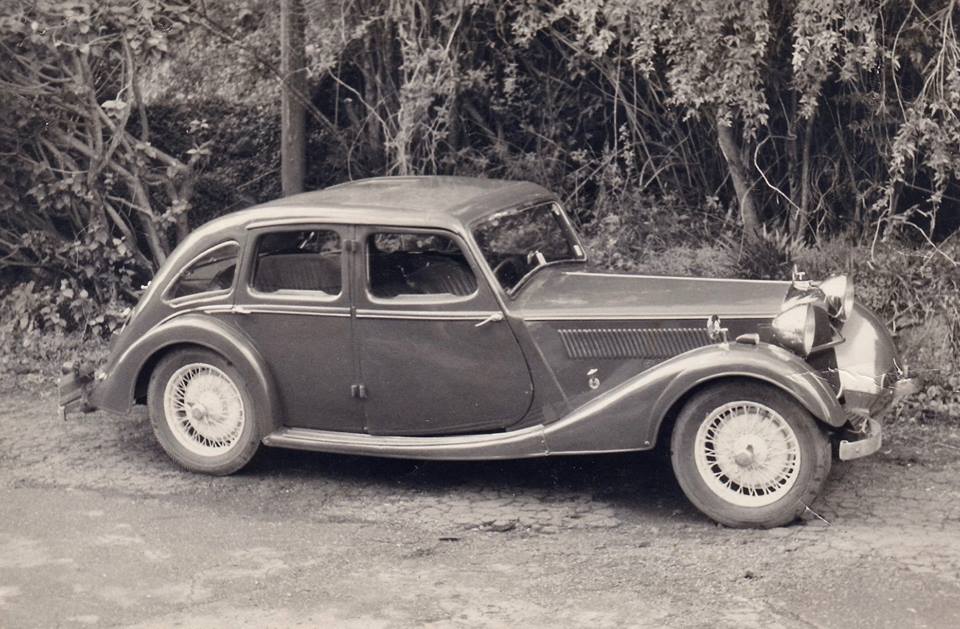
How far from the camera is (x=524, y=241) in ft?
21.0

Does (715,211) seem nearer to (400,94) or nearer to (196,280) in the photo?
(400,94)

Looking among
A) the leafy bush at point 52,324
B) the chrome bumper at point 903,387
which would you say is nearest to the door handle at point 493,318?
the chrome bumper at point 903,387

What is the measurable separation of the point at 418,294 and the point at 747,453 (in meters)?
1.71

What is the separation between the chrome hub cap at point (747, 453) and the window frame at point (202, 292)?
2421 mm

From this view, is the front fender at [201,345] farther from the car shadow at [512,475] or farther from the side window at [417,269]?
the side window at [417,269]

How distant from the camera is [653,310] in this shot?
5797 mm

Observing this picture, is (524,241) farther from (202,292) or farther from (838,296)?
(202,292)

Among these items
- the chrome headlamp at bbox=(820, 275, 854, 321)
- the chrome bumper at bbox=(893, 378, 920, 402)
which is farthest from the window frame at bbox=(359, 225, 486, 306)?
the chrome bumper at bbox=(893, 378, 920, 402)

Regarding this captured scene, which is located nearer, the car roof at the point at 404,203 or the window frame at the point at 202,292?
the car roof at the point at 404,203

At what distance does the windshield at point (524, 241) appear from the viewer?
6.02 meters

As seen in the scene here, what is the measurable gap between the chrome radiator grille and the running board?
0.43 m

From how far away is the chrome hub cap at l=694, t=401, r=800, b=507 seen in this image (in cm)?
542

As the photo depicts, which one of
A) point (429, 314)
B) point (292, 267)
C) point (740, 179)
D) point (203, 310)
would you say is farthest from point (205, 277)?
point (740, 179)

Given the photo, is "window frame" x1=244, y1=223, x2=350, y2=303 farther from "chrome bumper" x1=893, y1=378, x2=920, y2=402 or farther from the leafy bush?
the leafy bush
